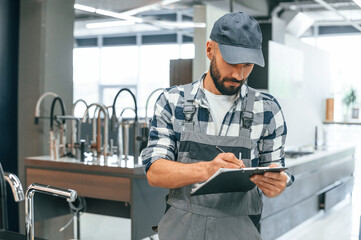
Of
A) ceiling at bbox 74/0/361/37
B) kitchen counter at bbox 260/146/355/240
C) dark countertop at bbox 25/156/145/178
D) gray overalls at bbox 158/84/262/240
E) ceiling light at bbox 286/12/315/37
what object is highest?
ceiling at bbox 74/0/361/37

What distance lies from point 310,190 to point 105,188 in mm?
2586

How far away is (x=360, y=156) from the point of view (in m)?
8.31

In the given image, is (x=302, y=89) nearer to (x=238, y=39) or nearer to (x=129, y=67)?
(x=238, y=39)

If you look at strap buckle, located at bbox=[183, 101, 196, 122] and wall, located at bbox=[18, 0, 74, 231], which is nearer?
strap buckle, located at bbox=[183, 101, 196, 122]

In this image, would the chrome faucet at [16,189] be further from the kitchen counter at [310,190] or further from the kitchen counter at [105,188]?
the kitchen counter at [310,190]

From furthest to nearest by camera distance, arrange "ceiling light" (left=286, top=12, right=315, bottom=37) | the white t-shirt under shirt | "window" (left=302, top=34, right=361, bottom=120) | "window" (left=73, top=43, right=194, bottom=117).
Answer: "window" (left=73, top=43, right=194, bottom=117)
"window" (left=302, top=34, right=361, bottom=120)
"ceiling light" (left=286, top=12, right=315, bottom=37)
the white t-shirt under shirt

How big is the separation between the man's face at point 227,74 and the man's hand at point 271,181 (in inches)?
12.1

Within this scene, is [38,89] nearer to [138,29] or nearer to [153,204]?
[153,204]

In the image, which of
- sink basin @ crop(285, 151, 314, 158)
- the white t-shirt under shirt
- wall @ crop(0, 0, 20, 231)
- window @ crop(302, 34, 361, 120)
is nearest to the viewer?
the white t-shirt under shirt

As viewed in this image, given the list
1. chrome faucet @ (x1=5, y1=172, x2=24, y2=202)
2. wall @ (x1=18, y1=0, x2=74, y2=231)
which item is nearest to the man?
chrome faucet @ (x1=5, y1=172, x2=24, y2=202)

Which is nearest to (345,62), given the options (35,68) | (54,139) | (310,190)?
(310,190)

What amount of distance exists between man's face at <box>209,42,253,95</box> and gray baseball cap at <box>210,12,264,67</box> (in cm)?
5

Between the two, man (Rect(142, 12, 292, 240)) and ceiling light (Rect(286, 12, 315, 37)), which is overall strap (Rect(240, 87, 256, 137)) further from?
ceiling light (Rect(286, 12, 315, 37))

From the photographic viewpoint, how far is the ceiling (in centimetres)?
578
